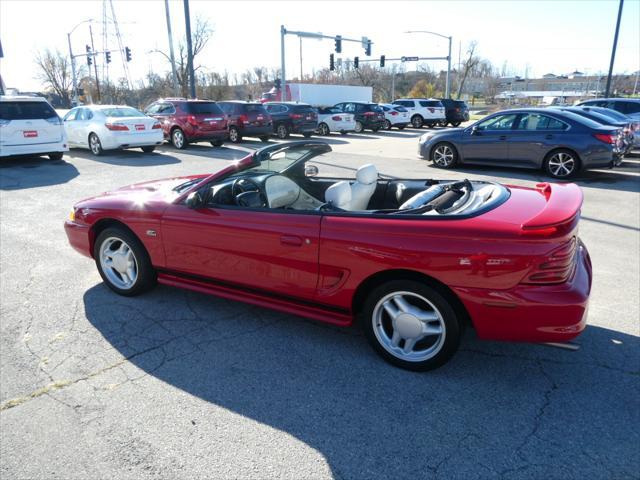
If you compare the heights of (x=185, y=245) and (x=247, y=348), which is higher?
(x=185, y=245)

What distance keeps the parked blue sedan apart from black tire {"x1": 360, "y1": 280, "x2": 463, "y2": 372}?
883cm

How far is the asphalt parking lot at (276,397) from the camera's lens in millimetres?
2336

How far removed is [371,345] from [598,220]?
5424 mm

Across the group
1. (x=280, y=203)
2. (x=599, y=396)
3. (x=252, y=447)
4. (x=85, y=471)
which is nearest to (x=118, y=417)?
(x=85, y=471)

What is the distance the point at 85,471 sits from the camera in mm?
2293

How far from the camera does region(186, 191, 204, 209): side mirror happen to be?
3646 mm

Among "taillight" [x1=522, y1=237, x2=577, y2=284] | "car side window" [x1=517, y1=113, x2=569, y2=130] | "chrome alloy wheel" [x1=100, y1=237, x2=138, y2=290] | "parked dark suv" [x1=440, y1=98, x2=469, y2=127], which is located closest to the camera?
"taillight" [x1=522, y1=237, x2=577, y2=284]

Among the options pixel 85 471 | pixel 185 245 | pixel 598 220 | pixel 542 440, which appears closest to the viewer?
pixel 85 471

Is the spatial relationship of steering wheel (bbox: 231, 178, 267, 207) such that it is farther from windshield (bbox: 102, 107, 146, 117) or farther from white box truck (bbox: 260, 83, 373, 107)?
white box truck (bbox: 260, 83, 373, 107)

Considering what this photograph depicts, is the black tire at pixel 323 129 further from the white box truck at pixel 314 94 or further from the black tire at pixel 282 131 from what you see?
the white box truck at pixel 314 94

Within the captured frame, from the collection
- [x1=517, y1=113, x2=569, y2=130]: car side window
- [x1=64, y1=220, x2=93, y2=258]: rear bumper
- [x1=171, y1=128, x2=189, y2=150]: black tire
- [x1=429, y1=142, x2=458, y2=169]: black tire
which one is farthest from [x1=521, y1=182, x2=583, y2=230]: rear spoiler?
[x1=171, y1=128, x2=189, y2=150]: black tire

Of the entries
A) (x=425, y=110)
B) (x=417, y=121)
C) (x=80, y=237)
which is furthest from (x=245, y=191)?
(x=417, y=121)

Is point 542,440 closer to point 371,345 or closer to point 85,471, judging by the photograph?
point 371,345

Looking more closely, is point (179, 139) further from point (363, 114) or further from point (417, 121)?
point (417, 121)
